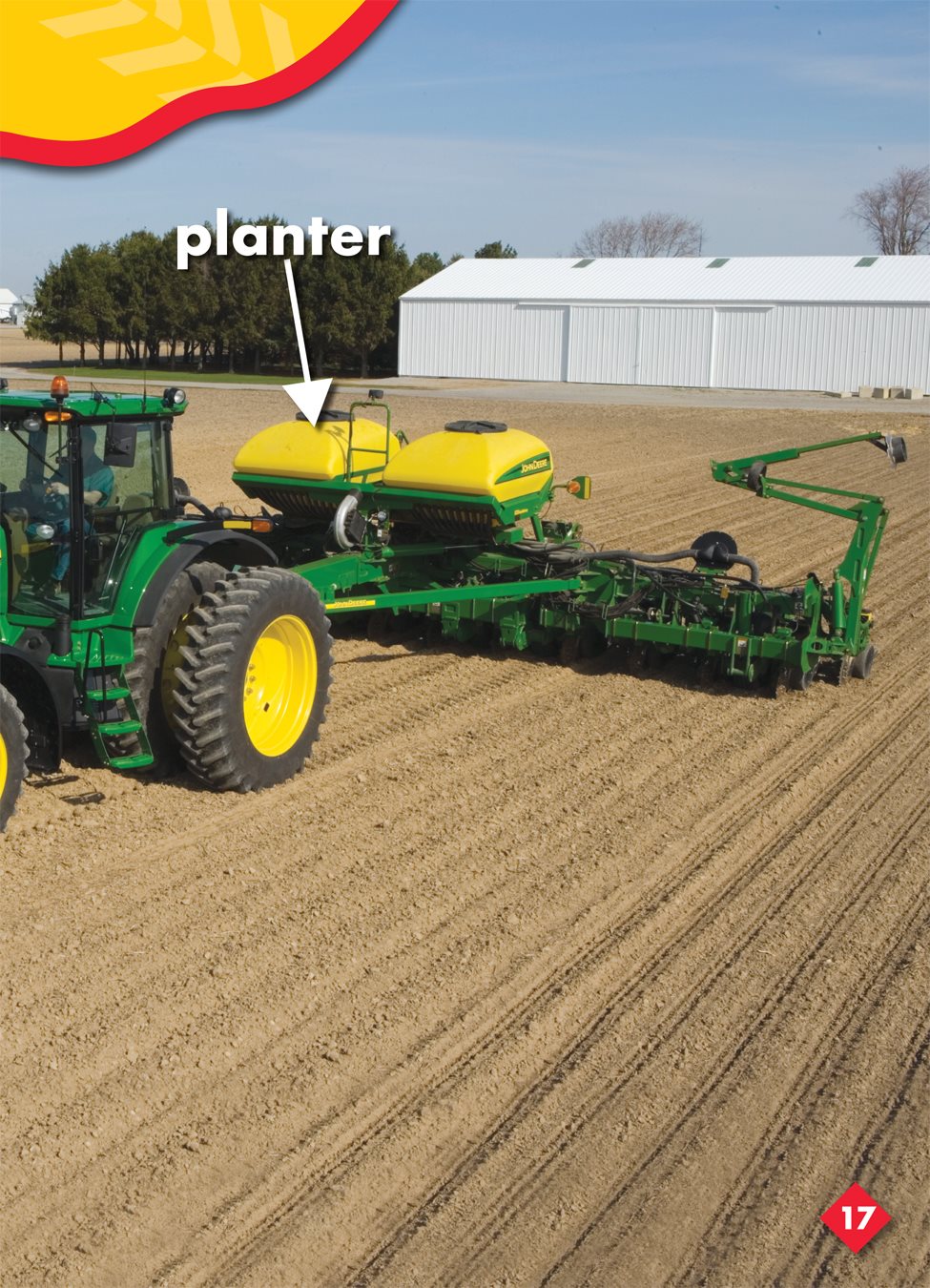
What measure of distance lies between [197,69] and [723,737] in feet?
14.3

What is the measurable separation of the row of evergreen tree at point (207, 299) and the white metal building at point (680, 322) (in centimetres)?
287

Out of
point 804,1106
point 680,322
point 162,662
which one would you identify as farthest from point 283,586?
point 680,322

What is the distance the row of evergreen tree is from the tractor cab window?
38317 millimetres

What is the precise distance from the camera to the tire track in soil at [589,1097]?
11.9ft

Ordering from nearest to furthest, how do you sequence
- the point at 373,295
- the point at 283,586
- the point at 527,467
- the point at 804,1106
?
the point at 804,1106 → the point at 283,586 → the point at 527,467 → the point at 373,295

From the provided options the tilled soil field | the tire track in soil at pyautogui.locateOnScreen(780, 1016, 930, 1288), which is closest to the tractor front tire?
the tilled soil field

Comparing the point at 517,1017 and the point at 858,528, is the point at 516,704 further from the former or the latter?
the point at 517,1017

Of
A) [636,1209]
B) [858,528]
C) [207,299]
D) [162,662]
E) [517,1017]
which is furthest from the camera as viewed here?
[207,299]

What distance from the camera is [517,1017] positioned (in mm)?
4637

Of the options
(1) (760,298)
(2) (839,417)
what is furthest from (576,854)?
(1) (760,298)

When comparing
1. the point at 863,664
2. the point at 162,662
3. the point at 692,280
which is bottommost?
the point at 863,664

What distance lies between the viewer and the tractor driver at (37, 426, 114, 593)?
6.05 meters

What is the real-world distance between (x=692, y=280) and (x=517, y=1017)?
44.3 meters

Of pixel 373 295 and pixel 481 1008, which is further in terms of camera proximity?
pixel 373 295
